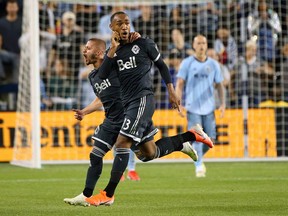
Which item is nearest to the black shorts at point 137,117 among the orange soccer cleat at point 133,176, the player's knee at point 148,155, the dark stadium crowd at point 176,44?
the player's knee at point 148,155

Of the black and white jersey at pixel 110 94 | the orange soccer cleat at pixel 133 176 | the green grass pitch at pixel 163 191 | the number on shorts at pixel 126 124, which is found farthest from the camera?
the orange soccer cleat at pixel 133 176

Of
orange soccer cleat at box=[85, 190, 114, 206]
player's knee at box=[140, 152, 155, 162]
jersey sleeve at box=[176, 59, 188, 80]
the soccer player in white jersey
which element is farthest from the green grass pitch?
jersey sleeve at box=[176, 59, 188, 80]

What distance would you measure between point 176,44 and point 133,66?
11.3m

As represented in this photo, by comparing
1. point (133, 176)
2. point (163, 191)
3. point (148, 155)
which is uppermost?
point (148, 155)

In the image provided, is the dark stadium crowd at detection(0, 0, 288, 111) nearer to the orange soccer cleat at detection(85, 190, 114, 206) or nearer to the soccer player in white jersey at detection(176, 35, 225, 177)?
the soccer player in white jersey at detection(176, 35, 225, 177)

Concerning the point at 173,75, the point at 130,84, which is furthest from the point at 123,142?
the point at 173,75

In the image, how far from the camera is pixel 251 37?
20.4 metres

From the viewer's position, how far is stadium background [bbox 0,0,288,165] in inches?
719

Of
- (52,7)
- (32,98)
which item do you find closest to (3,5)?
(52,7)

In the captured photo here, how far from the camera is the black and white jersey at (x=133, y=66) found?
8.99 meters

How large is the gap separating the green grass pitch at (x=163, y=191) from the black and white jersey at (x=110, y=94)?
100 centimetres

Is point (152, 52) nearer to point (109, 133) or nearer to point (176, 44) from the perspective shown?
point (109, 133)

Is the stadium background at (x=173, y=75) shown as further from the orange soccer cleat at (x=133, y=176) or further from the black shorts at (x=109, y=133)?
the black shorts at (x=109, y=133)

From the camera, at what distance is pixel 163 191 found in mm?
11078
